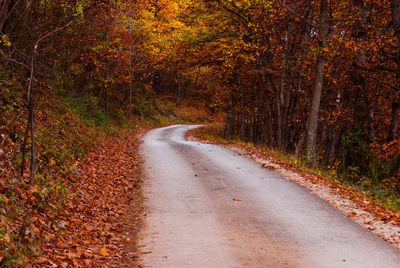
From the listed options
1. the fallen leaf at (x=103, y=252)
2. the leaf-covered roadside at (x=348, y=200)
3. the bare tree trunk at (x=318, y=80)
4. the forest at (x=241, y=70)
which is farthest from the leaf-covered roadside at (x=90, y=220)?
the bare tree trunk at (x=318, y=80)

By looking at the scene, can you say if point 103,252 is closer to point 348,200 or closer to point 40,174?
point 40,174

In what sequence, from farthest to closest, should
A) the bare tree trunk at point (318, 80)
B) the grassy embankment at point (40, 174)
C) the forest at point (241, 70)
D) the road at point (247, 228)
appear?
the bare tree trunk at point (318, 80) → the forest at point (241, 70) → the road at point (247, 228) → the grassy embankment at point (40, 174)

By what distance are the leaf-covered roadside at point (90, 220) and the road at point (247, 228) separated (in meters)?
0.59

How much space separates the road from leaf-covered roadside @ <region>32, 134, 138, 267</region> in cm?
59

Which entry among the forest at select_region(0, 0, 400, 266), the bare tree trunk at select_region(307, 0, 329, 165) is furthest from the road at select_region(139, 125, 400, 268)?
the bare tree trunk at select_region(307, 0, 329, 165)

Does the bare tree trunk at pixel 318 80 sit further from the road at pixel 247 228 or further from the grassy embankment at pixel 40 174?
the grassy embankment at pixel 40 174

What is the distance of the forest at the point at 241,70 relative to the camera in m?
10.4

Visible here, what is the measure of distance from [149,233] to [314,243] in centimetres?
303

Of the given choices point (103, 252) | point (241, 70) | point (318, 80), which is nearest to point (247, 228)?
point (103, 252)

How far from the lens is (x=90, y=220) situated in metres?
7.78

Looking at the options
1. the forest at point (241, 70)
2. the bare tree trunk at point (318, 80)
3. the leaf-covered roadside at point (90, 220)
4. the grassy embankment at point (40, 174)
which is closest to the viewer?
the grassy embankment at point (40, 174)

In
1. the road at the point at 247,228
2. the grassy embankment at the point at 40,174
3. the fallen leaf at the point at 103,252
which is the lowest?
the fallen leaf at the point at 103,252

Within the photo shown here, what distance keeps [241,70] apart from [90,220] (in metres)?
20.5

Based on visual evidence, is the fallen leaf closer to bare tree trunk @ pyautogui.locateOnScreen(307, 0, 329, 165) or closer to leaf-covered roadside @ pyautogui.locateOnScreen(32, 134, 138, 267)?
leaf-covered roadside @ pyautogui.locateOnScreen(32, 134, 138, 267)
